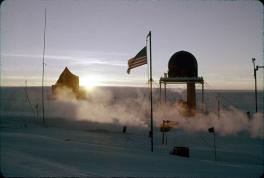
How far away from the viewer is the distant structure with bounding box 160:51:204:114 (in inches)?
1559

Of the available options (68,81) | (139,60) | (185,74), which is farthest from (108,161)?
(68,81)

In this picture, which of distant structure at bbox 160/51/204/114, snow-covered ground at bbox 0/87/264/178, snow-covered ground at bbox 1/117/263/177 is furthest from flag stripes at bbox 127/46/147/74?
distant structure at bbox 160/51/204/114

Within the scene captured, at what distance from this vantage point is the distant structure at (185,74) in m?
39.6

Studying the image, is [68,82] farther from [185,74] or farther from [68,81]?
[185,74]

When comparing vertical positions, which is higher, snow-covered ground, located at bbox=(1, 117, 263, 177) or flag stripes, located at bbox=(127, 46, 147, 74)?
flag stripes, located at bbox=(127, 46, 147, 74)

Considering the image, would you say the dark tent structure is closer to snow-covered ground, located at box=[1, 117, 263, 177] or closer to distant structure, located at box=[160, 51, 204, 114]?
distant structure, located at box=[160, 51, 204, 114]

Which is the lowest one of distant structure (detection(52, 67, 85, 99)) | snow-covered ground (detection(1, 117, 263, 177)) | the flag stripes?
snow-covered ground (detection(1, 117, 263, 177))

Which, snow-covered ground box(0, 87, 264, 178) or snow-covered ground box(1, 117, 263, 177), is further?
snow-covered ground box(0, 87, 264, 178)

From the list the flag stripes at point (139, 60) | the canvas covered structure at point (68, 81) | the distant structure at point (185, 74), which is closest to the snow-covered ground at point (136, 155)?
the flag stripes at point (139, 60)

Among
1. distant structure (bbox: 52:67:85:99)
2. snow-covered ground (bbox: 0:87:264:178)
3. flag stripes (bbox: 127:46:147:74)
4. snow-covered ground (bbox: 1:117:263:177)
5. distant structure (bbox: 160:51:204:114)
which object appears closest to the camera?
snow-covered ground (bbox: 1:117:263:177)

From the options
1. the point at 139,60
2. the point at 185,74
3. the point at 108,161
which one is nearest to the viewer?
the point at 108,161

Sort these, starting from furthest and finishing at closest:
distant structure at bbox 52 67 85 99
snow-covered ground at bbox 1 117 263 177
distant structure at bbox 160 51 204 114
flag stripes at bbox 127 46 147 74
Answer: distant structure at bbox 52 67 85 99 < distant structure at bbox 160 51 204 114 < flag stripes at bbox 127 46 147 74 < snow-covered ground at bbox 1 117 263 177

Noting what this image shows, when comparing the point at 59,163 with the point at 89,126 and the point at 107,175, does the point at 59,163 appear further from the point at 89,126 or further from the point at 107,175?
the point at 89,126

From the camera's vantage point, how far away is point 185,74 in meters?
40.0
